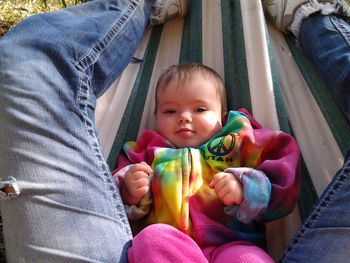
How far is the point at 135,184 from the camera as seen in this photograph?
4.11 feet

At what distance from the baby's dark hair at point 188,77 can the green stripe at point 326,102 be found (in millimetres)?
296

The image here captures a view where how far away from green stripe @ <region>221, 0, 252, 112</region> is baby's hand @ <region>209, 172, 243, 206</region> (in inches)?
15.4

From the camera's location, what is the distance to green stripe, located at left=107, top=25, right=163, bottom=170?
4.88 feet

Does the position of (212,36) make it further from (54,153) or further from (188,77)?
(54,153)

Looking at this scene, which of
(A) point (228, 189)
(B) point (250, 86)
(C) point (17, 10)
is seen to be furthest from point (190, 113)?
(C) point (17, 10)

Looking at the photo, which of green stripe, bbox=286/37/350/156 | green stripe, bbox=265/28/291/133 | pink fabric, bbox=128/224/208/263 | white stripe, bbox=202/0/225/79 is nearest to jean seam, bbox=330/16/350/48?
green stripe, bbox=286/37/350/156

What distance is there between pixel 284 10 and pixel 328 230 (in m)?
1.06

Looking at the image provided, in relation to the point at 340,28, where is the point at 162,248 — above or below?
below

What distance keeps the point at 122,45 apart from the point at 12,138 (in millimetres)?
609

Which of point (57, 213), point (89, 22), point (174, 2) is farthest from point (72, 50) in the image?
point (174, 2)

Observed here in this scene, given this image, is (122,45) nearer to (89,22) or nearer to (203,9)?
(89,22)

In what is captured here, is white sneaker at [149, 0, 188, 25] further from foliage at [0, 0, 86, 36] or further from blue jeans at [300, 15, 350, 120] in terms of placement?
foliage at [0, 0, 86, 36]

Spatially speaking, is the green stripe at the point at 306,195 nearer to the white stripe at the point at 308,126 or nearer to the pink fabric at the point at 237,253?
the white stripe at the point at 308,126

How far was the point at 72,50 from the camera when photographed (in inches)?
52.9
